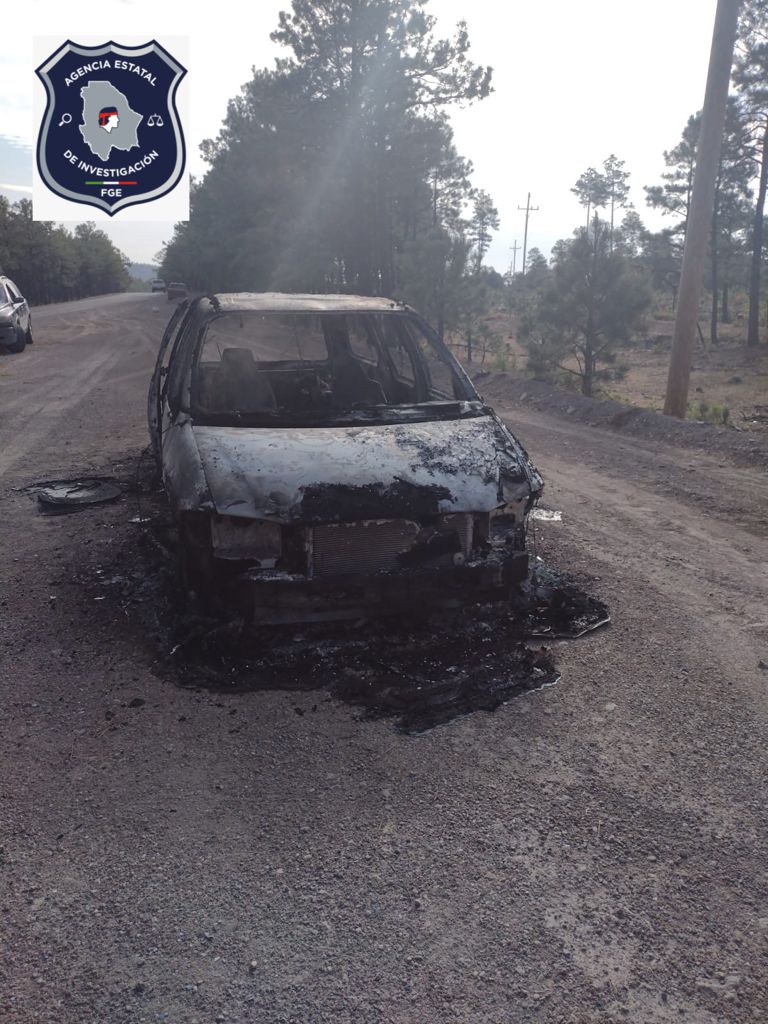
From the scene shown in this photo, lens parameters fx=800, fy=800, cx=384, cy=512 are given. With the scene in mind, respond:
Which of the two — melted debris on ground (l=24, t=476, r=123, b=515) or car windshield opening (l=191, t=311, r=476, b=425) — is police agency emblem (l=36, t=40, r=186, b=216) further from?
car windshield opening (l=191, t=311, r=476, b=425)

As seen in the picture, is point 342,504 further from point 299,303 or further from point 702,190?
point 702,190

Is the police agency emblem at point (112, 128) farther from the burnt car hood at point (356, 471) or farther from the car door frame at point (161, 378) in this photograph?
the burnt car hood at point (356, 471)

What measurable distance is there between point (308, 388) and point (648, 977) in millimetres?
4402

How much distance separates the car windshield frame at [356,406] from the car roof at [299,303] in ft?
0.10

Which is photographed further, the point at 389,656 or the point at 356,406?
the point at 356,406

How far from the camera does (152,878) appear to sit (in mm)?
2533

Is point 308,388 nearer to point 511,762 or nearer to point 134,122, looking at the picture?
point 511,762

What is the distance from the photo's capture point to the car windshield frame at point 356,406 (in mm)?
4574

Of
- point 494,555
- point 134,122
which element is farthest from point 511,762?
point 134,122

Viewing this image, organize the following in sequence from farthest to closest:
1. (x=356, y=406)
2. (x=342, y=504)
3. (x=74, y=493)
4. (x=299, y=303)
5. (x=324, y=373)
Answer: (x=74, y=493), (x=324, y=373), (x=299, y=303), (x=356, y=406), (x=342, y=504)

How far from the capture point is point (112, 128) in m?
12.8

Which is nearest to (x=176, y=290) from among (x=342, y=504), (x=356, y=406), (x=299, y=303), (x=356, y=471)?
(x=299, y=303)

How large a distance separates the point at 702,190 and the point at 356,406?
8373 millimetres

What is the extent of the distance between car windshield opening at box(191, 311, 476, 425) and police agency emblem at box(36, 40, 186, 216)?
803 cm
